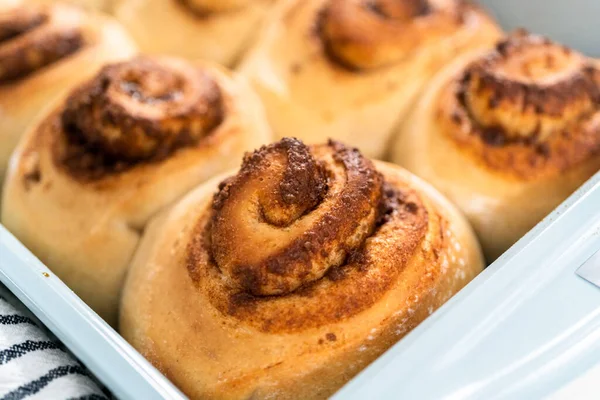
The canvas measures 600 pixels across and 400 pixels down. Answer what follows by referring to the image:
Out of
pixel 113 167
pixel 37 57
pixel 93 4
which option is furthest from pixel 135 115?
pixel 93 4

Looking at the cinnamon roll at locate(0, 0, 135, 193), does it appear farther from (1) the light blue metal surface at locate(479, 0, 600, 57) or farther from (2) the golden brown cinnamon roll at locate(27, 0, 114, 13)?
(1) the light blue metal surface at locate(479, 0, 600, 57)

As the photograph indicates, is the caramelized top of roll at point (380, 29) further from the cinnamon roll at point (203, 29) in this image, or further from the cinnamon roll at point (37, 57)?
the cinnamon roll at point (37, 57)

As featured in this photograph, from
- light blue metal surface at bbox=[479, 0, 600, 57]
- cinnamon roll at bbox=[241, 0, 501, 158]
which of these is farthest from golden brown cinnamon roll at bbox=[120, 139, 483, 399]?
light blue metal surface at bbox=[479, 0, 600, 57]

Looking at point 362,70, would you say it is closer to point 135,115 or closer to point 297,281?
point 135,115

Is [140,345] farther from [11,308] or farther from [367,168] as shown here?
[367,168]

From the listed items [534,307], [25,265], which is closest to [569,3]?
[534,307]

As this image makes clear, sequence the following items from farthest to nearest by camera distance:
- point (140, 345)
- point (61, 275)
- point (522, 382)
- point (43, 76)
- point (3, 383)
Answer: point (43, 76) → point (61, 275) → point (140, 345) → point (3, 383) → point (522, 382)

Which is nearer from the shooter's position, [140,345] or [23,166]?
[140,345]

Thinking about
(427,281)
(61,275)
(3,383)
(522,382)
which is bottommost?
(61,275)
